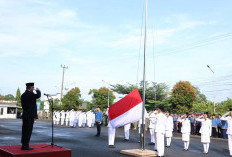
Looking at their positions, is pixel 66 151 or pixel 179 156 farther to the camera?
pixel 179 156

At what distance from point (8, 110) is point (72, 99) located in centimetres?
1566

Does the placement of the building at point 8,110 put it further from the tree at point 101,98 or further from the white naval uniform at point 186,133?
the white naval uniform at point 186,133

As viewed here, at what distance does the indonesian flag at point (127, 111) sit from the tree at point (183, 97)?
81.9 ft

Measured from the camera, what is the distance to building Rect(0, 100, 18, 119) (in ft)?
181

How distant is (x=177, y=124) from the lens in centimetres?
2567

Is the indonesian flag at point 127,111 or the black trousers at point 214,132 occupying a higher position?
the indonesian flag at point 127,111

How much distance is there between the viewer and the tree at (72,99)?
161 ft

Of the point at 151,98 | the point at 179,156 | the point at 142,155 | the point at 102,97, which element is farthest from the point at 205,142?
the point at 102,97

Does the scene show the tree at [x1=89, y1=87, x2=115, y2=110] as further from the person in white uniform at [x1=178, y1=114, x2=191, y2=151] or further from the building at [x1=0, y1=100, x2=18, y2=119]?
the person in white uniform at [x1=178, y1=114, x2=191, y2=151]

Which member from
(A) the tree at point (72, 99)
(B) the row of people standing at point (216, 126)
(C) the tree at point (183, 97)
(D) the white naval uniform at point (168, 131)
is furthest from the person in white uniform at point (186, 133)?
(A) the tree at point (72, 99)

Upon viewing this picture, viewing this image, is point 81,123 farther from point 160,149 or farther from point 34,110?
point 34,110

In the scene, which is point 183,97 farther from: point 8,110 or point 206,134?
point 8,110

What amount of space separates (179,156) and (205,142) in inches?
86.1

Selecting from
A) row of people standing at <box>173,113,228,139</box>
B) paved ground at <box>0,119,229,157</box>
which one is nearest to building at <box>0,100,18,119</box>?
paved ground at <box>0,119,229,157</box>
